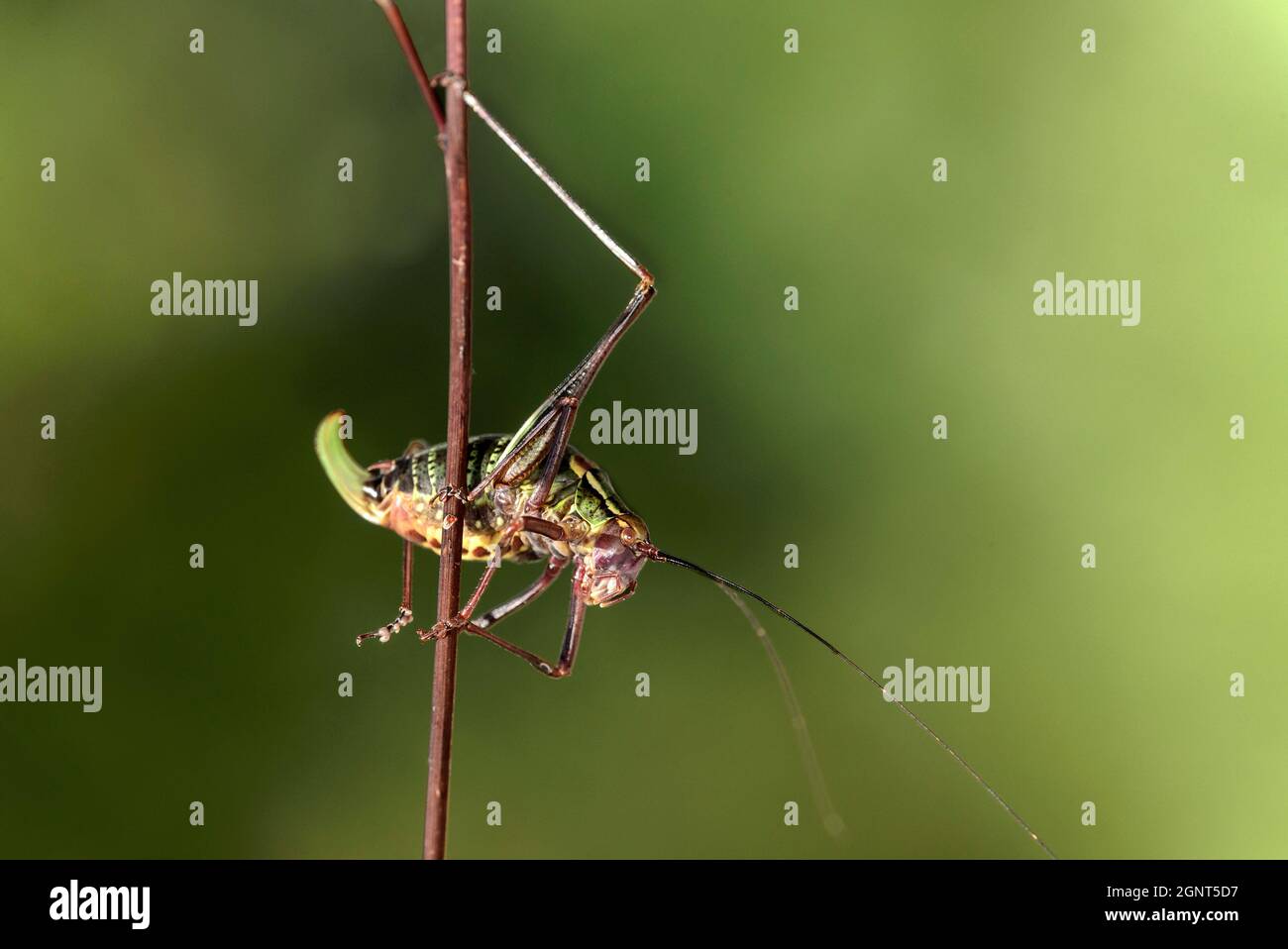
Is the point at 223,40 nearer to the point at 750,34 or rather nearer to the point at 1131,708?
the point at 750,34

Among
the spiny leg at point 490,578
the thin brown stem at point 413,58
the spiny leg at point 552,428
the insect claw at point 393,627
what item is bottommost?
the insect claw at point 393,627

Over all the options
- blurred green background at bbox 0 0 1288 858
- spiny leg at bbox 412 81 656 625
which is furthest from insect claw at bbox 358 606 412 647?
blurred green background at bbox 0 0 1288 858

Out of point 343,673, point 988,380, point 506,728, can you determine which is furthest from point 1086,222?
point 343,673


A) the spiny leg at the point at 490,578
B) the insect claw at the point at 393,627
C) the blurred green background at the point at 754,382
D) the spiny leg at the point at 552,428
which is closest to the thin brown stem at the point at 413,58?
the spiny leg at the point at 552,428

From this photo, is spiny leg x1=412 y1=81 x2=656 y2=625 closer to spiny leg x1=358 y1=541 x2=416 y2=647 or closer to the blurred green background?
spiny leg x1=358 y1=541 x2=416 y2=647

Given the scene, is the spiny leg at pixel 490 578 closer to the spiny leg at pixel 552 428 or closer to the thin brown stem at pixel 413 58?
the spiny leg at pixel 552 428
